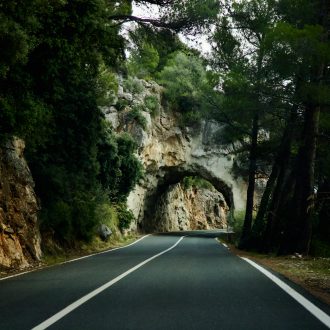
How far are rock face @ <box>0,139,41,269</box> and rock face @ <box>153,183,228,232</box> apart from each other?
130ft

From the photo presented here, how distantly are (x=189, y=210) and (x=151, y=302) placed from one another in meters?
63.7

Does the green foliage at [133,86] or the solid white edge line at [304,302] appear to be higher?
the green foliage at [133,86]

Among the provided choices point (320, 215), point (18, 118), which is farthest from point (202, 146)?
point (18, 118)

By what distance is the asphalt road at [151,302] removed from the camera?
5688 millimetres

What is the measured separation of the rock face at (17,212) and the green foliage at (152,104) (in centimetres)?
3097

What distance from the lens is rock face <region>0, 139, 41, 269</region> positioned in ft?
48.2

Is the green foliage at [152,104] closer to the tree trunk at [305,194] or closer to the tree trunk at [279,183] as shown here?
the tree trunk at [279,183]

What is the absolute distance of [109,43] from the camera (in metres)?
15.8

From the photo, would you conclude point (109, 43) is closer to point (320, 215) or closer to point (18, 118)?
point (18, 118)

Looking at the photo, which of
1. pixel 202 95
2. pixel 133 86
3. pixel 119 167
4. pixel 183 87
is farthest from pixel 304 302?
pixel 183 87

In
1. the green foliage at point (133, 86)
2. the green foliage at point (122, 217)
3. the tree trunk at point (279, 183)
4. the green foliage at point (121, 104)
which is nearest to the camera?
the tree trunk at point (279, 183)

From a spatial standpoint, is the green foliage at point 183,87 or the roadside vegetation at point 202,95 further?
the green foliage at point 183,87

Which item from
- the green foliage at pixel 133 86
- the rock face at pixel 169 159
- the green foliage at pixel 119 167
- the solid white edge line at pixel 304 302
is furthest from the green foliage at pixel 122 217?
the solid white edge line at pixel 304 302

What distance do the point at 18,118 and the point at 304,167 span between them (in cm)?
979
